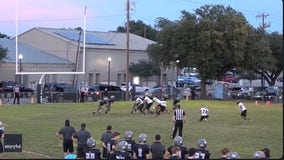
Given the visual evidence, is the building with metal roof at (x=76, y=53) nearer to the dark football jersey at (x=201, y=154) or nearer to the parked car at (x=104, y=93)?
the parked car at (x=104, y=93)

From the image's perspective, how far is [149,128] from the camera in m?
28.8

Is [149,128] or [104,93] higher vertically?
[104,93]

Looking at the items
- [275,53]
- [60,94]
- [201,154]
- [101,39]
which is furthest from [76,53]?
[201,154]

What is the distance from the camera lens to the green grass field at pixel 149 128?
21.5m

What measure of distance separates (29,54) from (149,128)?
5108cm

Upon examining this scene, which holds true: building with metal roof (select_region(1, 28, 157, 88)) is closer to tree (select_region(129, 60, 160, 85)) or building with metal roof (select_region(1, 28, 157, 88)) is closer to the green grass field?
tree (select_region(129, 60, 160, 85))

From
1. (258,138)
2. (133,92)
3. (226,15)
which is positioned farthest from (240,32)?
(258,138)

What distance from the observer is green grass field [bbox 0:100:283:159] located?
845 inches

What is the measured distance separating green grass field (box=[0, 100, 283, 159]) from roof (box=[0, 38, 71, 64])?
3354 centimetres

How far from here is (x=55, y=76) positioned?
76.5m

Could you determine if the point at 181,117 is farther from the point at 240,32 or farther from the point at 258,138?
the point at 240,32

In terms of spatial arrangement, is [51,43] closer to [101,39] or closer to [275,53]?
[101,39]

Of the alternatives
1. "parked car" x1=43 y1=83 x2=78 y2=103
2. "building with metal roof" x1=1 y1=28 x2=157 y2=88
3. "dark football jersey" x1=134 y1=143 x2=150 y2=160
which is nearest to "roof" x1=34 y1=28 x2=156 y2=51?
"building with metal roof" x1=1 y1=28 x2=157 y2=88

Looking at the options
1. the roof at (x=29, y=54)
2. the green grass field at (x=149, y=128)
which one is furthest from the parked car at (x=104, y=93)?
the roof at (x=29, y=54)
